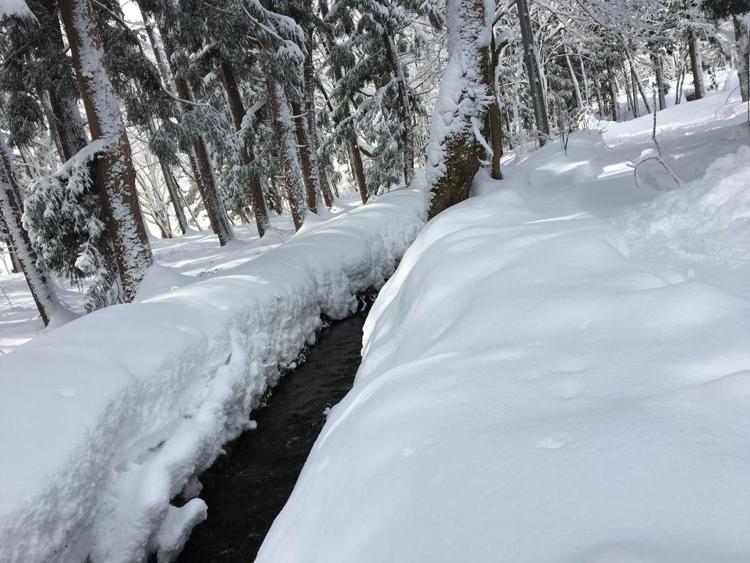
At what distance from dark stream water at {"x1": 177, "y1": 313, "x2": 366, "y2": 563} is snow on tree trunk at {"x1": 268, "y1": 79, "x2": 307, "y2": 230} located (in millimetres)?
6010

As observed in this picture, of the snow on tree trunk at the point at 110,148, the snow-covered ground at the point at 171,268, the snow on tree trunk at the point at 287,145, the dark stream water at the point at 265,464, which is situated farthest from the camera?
the snow on tree trunk at the point at 287,145

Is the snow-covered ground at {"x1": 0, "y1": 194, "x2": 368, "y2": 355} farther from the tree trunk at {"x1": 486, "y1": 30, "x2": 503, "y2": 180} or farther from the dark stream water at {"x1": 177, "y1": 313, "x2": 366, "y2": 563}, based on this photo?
the tree trunk at {"x1": 486, "y1": 30, "x2": 503, "y2": 180}

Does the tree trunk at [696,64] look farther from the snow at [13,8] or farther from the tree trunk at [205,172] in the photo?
the snow at [13,8]

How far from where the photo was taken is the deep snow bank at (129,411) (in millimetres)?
3133

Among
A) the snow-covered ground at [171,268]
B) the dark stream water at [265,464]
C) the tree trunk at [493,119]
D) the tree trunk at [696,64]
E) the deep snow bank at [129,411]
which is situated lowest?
the dark stream water at [265,464]

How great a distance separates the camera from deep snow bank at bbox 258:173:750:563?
114 centimetres

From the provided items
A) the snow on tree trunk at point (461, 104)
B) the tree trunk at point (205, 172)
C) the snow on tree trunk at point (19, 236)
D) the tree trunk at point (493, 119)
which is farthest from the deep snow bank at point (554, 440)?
the tree trunk at point (205, 172)

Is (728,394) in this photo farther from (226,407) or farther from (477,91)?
(477,91)

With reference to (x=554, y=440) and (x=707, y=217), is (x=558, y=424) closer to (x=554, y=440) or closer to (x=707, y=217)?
(x=554, y=440)

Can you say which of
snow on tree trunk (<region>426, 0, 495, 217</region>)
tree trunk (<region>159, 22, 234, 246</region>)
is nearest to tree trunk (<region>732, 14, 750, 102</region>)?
snow on tree trunk (<region>426, 0, 495, 217</region>)

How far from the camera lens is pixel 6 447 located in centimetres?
314

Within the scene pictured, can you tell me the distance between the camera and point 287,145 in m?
11.4

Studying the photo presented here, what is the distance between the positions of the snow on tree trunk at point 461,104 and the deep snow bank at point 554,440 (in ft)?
18.2

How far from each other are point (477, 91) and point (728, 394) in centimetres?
756
